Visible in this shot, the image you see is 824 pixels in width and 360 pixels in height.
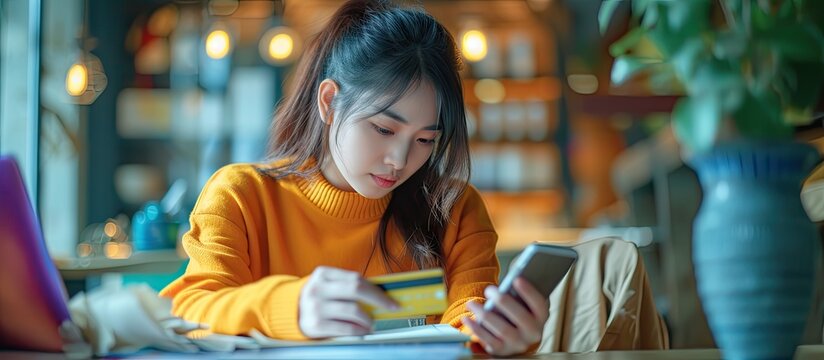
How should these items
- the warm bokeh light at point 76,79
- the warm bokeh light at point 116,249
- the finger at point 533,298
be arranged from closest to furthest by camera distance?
the finger at point 533,298
the warm bokeh light at point 116,249
the warm bokeh light at point 76,79

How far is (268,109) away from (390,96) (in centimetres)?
457

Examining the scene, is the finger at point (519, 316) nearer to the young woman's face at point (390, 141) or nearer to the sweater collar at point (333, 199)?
the young woman's face at point (390, 141)

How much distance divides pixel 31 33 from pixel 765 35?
322 cm

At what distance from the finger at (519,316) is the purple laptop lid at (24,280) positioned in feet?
1.64

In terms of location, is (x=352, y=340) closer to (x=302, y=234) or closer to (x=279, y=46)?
(x=302, y=234)

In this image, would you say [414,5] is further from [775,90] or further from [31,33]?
[31,33]

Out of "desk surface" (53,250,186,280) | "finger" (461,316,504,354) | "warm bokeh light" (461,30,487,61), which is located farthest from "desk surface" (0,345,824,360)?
"warm bokeh light" (461,30,487,61)

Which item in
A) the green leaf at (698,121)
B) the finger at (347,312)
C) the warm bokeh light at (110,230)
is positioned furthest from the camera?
the warm bokeh light at (110,230)

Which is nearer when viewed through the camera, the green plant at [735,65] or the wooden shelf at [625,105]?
the green plant at [735,65]

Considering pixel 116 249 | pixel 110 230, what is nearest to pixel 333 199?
pixel 116 249

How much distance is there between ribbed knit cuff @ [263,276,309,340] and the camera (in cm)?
101

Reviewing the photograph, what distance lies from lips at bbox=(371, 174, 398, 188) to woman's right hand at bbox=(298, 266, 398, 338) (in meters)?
0.48

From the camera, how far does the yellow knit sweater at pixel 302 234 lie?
1424mm

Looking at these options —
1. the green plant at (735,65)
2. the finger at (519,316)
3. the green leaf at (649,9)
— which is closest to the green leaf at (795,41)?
the green plant at (735,65)
